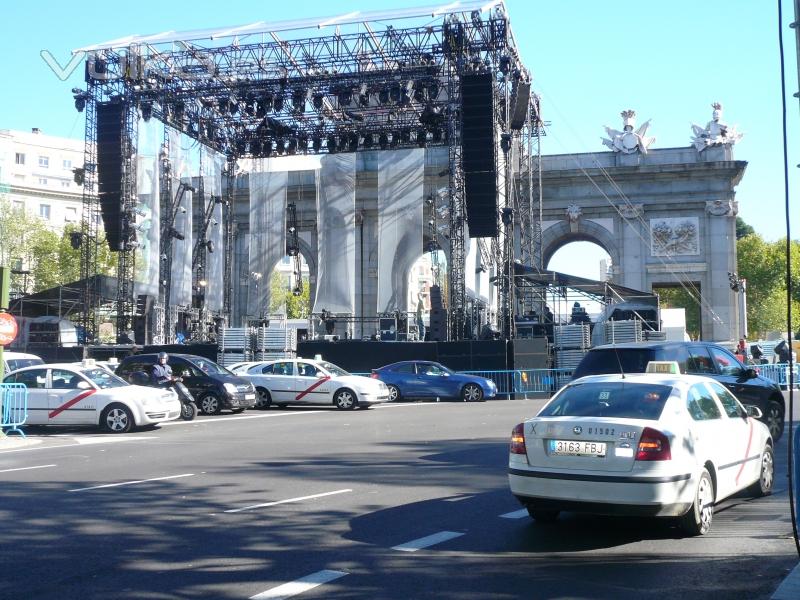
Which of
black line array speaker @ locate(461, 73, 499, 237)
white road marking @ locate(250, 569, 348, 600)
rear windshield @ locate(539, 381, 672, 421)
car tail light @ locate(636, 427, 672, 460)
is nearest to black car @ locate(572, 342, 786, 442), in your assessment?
rear windshield @ locate(539, 381, 672, 421)

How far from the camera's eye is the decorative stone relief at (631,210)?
4684cm

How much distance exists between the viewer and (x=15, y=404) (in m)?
17.9

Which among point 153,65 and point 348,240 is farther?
point 348,240

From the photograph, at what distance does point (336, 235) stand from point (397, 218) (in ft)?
8.89

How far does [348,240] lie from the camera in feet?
121

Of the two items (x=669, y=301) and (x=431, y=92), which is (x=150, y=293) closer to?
(x=431, y=92)

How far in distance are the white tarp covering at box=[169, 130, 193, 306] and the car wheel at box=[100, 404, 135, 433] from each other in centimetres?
2040

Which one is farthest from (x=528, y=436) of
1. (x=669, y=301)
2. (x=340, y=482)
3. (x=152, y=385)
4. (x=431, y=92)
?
(x=669, y=301)

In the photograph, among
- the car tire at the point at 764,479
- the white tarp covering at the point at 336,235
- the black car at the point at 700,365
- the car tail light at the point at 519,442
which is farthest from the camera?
the white tarp covering at the point at 336,235

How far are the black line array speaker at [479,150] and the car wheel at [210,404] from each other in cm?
1157

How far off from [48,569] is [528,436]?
4024 mm

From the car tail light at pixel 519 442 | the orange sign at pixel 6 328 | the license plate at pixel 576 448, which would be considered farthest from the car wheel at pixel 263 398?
the license plate at pixel 576 448

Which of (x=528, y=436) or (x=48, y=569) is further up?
(x=528, y=436)

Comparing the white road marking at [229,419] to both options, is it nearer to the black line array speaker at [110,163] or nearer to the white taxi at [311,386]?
the white taxi at [311,386]
